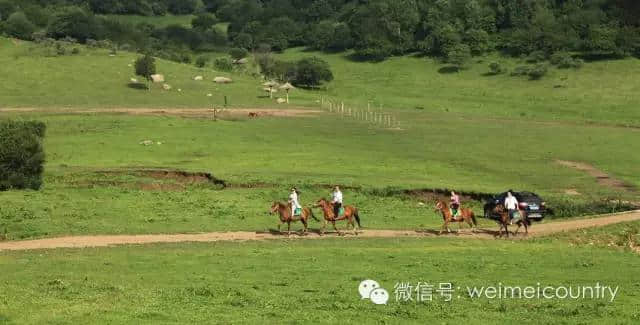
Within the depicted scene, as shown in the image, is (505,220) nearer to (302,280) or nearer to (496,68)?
(302,280)

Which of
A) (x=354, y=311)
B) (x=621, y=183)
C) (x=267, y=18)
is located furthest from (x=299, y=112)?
(x=267, y=18)

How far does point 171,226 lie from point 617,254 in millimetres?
18805

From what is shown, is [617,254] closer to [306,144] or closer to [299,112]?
[306,144]

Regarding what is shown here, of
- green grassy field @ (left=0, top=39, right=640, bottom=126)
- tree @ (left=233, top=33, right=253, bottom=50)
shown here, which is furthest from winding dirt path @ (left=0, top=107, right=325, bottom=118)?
tree @ (left=233, top=33, right=253, bottom=50)

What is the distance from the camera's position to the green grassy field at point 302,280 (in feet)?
75.8

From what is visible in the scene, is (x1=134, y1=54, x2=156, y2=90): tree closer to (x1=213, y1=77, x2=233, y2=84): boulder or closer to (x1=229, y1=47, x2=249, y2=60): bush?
(x1=213, y1=77, x2=233, y2=84): boulder

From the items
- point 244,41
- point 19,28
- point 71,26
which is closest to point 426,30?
point 244,41

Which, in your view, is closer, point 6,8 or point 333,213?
point 333,213

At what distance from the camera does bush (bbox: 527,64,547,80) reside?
4749 inches

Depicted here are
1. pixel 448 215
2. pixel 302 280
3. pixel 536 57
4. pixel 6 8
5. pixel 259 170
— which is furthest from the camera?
pixel 6 8

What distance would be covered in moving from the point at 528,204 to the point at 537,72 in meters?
79.1

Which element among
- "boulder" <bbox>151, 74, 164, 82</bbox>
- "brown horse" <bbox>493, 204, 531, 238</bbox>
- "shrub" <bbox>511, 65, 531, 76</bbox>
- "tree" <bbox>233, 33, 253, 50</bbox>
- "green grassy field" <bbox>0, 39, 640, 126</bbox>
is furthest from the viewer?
"tree" <bbox>233, 33, 253, 50</bbox>

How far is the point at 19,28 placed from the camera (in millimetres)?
140250

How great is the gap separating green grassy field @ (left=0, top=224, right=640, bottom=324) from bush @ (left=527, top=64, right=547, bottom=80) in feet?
281
